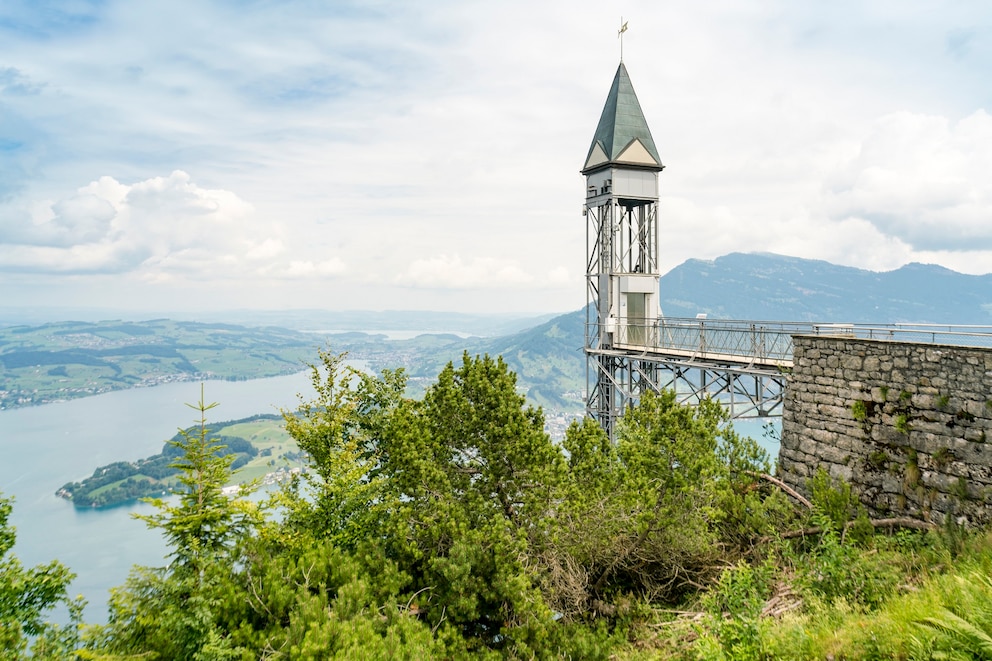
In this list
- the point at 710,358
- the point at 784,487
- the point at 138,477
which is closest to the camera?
the point at 784,487

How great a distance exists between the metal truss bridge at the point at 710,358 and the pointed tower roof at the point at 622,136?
243 inches

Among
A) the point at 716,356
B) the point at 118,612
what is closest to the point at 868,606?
the point at 118,612

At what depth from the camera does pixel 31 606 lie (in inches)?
313

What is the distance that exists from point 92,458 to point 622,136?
125382mm

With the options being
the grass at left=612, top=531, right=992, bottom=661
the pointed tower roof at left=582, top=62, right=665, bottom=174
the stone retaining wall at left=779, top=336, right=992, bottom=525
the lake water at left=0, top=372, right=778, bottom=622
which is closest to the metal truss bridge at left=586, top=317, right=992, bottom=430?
the stone retaining wall at left=779, top=336, right=992, bottom=525

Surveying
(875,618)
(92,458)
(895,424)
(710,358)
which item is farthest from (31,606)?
(92,458)

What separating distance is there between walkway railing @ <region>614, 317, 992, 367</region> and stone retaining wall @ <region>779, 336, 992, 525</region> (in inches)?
24.2

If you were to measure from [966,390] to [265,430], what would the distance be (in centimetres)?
11093

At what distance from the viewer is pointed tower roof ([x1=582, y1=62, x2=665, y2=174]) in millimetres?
21875

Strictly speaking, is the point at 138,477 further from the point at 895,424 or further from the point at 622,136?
the point at 895,424

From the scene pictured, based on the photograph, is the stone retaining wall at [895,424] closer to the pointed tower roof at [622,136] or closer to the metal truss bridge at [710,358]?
the metal truss bridge at [710,358]

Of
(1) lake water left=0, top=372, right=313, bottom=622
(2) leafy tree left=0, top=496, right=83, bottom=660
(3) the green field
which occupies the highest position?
(2) leafy tree left=0, top=496, right=83, bottom=660

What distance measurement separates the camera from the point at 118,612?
23.0 ft

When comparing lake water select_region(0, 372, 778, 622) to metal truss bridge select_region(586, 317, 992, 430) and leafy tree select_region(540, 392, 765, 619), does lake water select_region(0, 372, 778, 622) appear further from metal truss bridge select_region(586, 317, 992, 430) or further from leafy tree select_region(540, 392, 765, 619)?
metal truss bridge select_region(586, 317, 992, 430)
